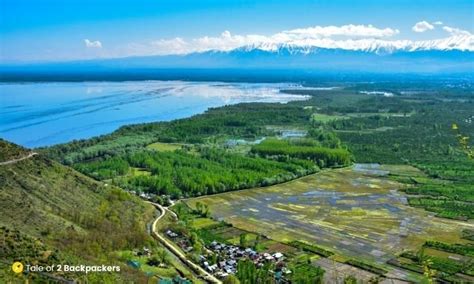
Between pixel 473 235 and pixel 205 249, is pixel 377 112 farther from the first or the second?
pixel 205 249

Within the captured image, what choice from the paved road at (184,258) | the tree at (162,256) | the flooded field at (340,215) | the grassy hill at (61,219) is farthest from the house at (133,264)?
the flooded field at (340,215)

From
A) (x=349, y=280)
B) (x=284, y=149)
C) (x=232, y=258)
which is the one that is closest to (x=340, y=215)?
(x=232, y=258)

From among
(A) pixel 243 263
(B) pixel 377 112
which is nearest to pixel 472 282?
(A) pixel 243 263

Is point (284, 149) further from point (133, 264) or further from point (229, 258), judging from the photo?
point (133, 264)

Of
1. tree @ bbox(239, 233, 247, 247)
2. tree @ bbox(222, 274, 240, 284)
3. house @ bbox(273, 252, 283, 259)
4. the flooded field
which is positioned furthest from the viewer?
the flooded field

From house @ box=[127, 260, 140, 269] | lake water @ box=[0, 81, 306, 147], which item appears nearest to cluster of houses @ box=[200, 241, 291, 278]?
house @ box=[127, 260, 140, 269]

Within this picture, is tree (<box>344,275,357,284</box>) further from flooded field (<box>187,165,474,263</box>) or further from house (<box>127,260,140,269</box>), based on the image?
house (<box>127,260,140,269</box>)
